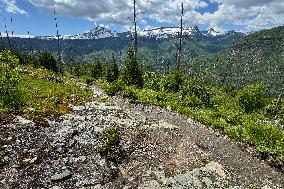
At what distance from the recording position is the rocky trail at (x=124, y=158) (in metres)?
14.5

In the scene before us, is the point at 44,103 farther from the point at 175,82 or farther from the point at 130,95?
the point at 175,82

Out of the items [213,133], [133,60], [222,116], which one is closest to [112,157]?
[213,133]

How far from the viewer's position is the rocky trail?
14.5 m

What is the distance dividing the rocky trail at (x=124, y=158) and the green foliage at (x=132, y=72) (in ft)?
80.3

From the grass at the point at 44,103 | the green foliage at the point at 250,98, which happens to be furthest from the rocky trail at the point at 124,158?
the green foliage at the point at 250,98

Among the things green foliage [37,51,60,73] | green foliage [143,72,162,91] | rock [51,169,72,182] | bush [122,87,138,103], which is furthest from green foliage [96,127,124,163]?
green foliage [37,51,60,73]

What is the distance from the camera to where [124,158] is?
16.5 m

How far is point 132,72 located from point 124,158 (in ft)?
102

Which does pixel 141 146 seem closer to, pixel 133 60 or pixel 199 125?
pixel 199 125

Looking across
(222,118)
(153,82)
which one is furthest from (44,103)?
(153,82)

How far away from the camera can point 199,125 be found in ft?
83.0

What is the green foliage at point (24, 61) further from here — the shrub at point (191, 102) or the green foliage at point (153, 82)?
the shrub at point (191, 102)

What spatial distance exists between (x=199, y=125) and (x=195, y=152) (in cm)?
732

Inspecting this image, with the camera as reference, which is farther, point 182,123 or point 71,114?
point 182,123
